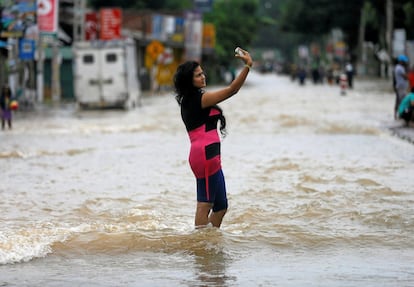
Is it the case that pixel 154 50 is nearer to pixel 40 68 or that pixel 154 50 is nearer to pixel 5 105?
pixel 40 68

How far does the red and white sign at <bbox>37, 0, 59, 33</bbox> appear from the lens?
37281 mm

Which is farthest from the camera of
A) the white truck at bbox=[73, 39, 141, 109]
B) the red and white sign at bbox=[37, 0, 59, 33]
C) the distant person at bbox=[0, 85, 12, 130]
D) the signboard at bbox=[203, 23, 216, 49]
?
the signboard at bbox=[203, 23, 216, 49]

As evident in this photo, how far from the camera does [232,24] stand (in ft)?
274

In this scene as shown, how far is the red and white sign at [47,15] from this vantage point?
37.3 metres

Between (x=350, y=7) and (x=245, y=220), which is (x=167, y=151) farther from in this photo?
(x=350, y=7)

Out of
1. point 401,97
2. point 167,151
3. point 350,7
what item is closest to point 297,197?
point 167,151

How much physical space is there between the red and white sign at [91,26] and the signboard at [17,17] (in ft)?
44.0

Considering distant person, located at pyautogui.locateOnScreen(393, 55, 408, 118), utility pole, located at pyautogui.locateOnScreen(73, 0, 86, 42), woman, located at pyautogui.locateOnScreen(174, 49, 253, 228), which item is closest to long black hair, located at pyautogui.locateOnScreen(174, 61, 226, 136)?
woman, located at pyautogui.locateOnScreen(174, 49, 253, 228)

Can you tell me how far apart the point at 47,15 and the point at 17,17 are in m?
1.37

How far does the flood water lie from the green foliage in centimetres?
5901

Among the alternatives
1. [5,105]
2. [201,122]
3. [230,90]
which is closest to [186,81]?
[201,122]

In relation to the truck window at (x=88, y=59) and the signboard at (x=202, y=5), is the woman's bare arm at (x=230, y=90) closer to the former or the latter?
the truck window at (x=88, y=59)

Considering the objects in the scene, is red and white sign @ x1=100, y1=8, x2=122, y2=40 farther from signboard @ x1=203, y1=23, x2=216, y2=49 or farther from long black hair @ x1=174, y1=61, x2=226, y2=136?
long black hair @ x1=174, y1=61, x2=226, y2=136

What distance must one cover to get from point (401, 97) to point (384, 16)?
49.3 metres
